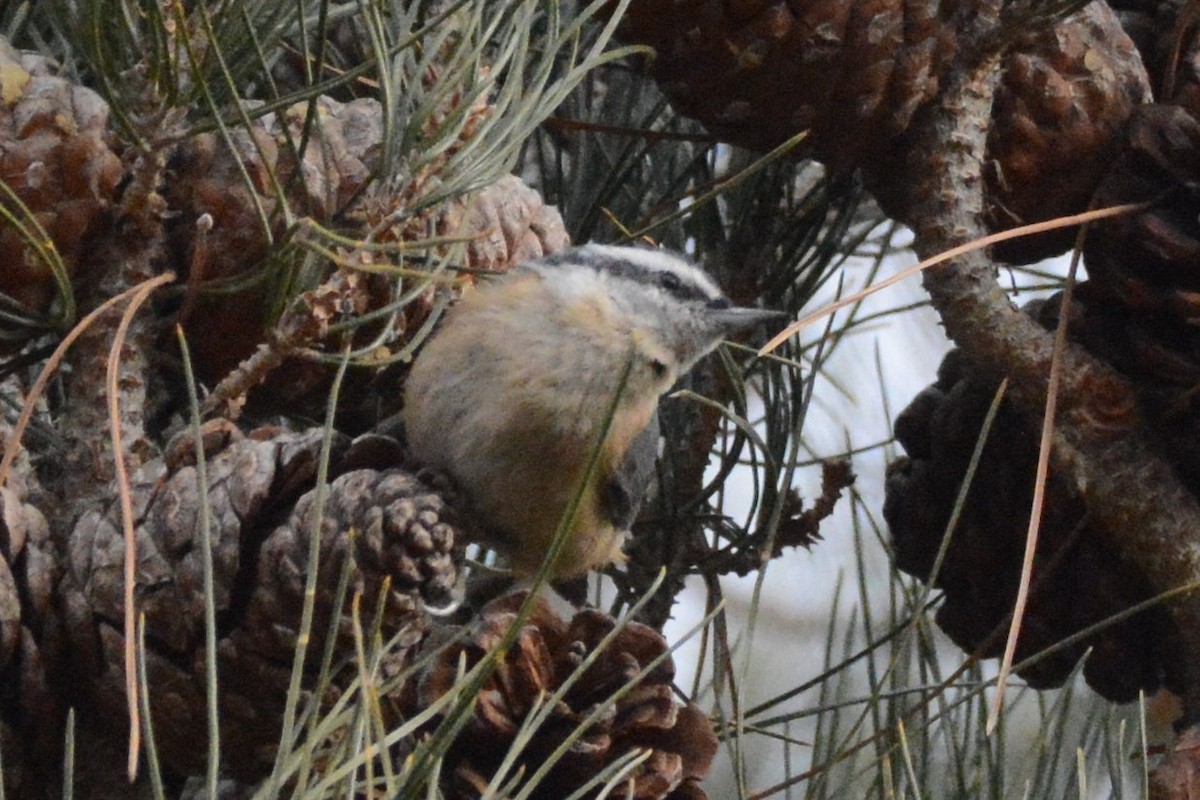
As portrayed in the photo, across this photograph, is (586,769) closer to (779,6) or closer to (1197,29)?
(779,6)

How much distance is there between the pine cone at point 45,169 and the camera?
2.47ft

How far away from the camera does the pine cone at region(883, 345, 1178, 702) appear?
96cm

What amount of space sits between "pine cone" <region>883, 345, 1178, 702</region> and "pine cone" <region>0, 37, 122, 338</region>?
559mm

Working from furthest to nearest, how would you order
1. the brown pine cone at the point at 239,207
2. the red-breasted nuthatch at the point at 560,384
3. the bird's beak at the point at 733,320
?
1. the bird's beak at the point at 733,320
2. the red-breasted nuthatch at the point at 560,384
3. the brown pine cone at the point at 239,207

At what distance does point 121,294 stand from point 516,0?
0.29m

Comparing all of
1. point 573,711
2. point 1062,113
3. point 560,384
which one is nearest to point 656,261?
point 560,384

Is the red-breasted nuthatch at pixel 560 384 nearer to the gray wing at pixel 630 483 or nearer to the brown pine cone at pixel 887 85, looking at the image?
the gray wing at pixel 630 483

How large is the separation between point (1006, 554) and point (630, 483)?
0.26 m

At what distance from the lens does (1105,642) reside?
97 centimetres

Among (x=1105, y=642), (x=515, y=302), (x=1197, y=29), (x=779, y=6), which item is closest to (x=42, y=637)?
(x=515, y=302)

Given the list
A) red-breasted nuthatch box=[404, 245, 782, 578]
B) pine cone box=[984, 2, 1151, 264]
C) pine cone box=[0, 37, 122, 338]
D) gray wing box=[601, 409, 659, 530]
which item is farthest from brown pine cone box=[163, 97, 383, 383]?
pine cone box=[984, 2, 1151, 264]

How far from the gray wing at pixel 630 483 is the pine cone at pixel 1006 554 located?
181 millimetres

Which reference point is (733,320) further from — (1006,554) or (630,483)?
(1006,554)

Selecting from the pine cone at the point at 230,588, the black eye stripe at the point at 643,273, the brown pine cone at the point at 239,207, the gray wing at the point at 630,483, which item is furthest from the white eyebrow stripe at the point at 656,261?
the pine cone at the point at 230,588
